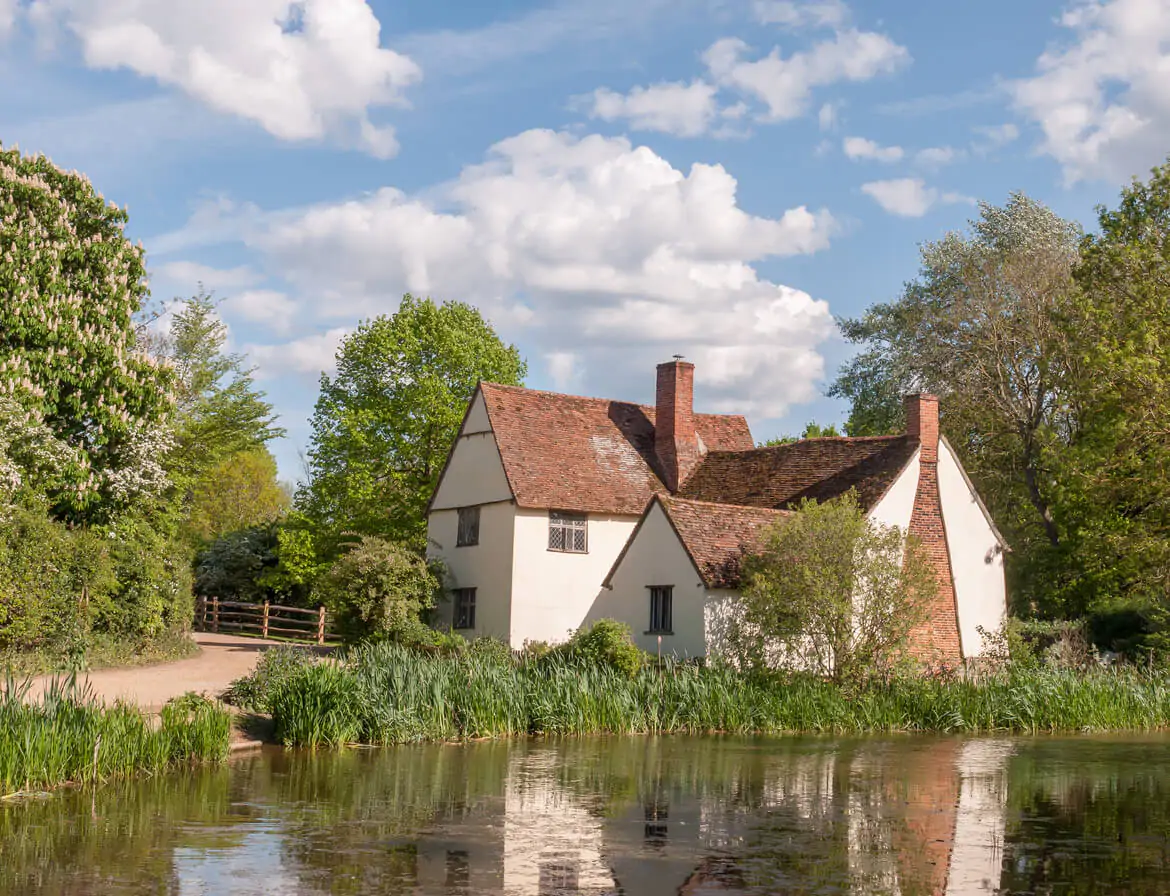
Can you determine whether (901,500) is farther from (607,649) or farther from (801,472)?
(607,649)

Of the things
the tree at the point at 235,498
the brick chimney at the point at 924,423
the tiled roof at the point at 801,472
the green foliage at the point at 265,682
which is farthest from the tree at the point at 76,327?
the tree at the point at 235,498

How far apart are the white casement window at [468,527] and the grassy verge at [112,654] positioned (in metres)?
8.88

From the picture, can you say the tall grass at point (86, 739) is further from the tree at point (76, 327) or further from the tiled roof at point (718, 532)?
the tiled roof at point (718, 532)

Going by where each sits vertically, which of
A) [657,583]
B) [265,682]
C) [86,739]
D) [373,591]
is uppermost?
[657,583]

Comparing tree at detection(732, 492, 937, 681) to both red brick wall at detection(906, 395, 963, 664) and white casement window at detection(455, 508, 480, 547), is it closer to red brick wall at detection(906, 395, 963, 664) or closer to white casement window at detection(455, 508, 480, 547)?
red brick wall at detection(906, 395, 963, 664)

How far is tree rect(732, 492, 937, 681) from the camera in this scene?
28.4 meters

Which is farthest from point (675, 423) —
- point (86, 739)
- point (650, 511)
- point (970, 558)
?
point (86, 739)

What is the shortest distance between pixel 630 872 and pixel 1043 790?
854cm

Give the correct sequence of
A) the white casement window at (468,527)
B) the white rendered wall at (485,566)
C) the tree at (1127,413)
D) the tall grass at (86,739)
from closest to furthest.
Result: the tall grass at (86,739)
the tree at (1127,413)
the white rendered wall at (485,566)
the white casement window at (468,527)

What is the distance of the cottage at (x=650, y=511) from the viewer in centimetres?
3303

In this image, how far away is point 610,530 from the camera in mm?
38156

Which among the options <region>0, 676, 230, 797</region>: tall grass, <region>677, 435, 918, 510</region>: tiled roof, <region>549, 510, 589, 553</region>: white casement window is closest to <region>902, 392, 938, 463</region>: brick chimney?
<region>677, 435, 918, 510</region>: tiled roof

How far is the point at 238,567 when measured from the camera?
50625mm

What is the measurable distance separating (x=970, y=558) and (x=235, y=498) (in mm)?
46783
